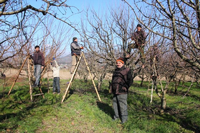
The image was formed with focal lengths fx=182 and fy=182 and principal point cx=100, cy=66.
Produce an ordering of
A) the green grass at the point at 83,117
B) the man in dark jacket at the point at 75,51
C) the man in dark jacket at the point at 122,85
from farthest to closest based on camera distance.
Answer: the man in dark jacket at the point at 75,51, the man in dark jacket at the point at 122,85, the green grass at the point at 83,117

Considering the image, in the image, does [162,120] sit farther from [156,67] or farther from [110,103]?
[110,103]

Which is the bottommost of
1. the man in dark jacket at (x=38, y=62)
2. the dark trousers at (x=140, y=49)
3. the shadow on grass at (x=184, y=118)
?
the shadow on grass at (x=184, y=118)

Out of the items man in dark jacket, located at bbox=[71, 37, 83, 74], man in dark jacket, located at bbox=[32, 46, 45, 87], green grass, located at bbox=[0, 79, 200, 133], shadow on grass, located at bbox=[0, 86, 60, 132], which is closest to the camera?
shadow on grass, located at bbox=[0, 86, 60, 132]

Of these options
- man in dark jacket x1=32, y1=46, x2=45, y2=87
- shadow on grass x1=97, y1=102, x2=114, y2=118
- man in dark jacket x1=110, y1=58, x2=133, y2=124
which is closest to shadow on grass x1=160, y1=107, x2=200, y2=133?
man in dark jacket x1=110, y1=58, x2=133, y2=124

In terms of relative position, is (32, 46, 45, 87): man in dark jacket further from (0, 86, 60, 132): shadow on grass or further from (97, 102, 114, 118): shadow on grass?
(97, 102, 114, 118): shadow on grass

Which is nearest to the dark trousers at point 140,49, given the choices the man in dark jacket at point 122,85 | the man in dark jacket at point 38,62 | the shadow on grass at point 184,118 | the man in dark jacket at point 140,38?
the man in dark jacket at point 140,38

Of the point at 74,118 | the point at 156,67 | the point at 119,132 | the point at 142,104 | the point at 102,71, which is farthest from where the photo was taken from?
the point at 102,71

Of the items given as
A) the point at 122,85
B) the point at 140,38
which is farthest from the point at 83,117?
the point at 140,38

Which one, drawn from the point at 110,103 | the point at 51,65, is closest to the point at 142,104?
the point at 110,103

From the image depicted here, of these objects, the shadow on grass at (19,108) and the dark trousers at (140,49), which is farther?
the dark trousers at (140,49)

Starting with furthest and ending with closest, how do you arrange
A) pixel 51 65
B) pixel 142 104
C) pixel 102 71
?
pixel 102 71 → pixel 51 65 → pixel 142 104

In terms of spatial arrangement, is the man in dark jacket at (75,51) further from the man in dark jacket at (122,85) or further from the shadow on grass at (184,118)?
the shadow on grass at (184,118)

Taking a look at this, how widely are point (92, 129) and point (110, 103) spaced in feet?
7.51

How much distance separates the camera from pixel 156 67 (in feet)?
19.8
